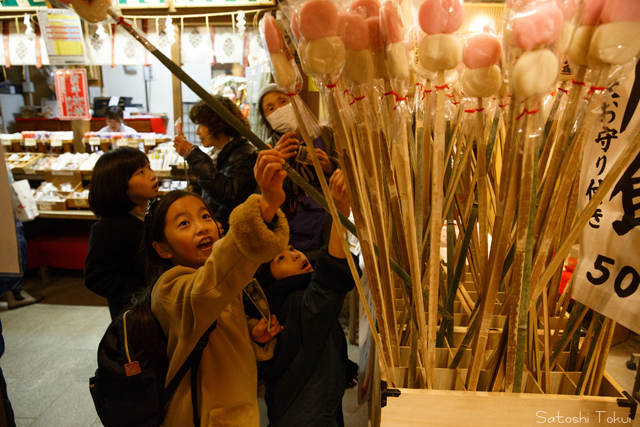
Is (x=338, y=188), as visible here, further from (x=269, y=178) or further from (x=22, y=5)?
(x=22, y=5)

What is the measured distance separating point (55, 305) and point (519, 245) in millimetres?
3509

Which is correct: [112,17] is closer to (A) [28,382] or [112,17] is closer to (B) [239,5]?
(A) [28,382]

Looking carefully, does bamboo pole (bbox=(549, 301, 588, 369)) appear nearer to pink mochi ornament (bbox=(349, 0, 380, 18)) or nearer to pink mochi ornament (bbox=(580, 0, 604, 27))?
pink mochi ornament (bbox=(580, 0, 604, 27))

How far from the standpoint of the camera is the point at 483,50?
614mm

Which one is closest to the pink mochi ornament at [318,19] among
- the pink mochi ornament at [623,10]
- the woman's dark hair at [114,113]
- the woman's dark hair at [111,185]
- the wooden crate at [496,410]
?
the pink mochi ornament at [623,10]

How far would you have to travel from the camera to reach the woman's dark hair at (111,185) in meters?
1.59

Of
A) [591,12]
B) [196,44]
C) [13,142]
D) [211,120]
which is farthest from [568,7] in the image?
[13,142]

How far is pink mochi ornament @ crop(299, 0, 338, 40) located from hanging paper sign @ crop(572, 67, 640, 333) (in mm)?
462

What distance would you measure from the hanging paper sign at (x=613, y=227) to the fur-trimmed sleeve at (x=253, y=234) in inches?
22.6

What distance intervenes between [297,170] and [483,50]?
3.06 feet

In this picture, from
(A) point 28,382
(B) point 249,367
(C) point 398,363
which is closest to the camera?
(C) point 398,363

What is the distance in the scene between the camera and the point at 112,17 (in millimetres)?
634

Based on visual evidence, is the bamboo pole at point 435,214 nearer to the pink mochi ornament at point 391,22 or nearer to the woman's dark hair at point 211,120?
the pink mochi ornament at point 391,22

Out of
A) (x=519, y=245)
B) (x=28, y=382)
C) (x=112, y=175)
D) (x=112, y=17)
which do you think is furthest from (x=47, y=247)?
(x=519, y=245)
